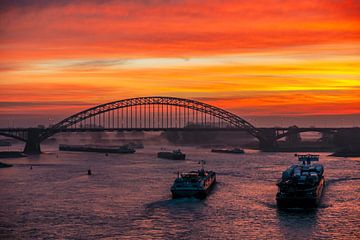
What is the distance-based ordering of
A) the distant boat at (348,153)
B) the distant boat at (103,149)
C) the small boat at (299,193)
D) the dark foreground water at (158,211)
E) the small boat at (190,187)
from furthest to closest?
the distant boat at (103,149), the distant boat at (348,153), the small boat at (190,187), the small boat at (299,193), the dark foreground water at (158,211)

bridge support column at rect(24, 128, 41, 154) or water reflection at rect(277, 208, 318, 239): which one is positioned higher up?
bridge support column at rect(24, 128, 41, 154)

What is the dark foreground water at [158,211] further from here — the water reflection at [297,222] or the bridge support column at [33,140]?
the bridge support column at [33,140]

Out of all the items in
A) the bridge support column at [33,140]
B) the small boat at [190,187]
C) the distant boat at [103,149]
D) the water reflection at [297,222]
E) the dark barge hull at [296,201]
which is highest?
the bridge support column at [33,140]

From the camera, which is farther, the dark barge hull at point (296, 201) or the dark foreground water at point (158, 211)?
the dark barge hull at point (296, 201)

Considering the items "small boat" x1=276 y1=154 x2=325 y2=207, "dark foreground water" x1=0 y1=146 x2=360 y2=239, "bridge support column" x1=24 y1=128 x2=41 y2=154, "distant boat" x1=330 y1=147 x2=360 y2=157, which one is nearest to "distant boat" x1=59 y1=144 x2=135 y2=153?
"bridge support column" x1=24 y1=128 x2=41 y2=154

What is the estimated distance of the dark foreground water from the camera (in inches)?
1553

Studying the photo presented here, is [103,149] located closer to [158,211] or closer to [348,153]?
[348,153]

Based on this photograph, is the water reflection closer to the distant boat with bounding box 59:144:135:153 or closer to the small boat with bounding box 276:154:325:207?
the small boat with bounding box 276:154:325:207

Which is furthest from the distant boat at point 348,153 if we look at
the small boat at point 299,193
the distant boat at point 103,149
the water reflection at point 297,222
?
the water reflection at point 297,222

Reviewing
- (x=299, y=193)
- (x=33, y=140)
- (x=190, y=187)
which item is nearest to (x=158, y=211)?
(x=190, y=187)

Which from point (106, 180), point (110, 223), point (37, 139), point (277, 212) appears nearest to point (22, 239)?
point (110, 223)

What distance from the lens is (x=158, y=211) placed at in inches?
1844

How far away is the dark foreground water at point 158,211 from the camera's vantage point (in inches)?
1553

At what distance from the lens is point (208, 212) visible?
47.2 meters
